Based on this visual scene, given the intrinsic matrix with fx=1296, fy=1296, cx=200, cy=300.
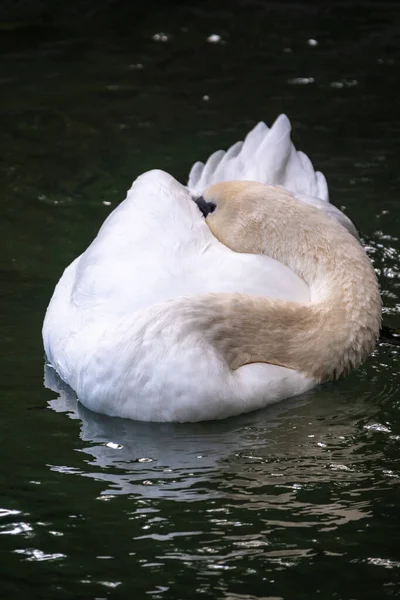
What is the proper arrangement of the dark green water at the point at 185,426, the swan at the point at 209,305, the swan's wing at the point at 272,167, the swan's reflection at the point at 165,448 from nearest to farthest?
the dark green water at the point at 185,426 < the swan's reflection at the point at 165,448 < the swan at the point at 209,305 < the swan's wing at the point at 272,167

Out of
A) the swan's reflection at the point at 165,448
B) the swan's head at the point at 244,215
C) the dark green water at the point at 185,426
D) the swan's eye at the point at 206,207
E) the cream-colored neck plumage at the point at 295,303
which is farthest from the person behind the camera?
the swan's eye at the point at 206,207

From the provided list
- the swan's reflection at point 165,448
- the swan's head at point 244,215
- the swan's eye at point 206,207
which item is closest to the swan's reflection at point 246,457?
the swan's reflection at point 165,448

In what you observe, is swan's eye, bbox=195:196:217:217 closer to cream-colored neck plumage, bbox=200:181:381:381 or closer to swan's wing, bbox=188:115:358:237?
cream-colored neck plumage, bbox=200:181:381:381

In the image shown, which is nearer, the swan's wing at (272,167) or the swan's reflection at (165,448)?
the swan's reflection at (165,448)

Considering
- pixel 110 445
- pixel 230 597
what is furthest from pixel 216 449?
pixel 230 597

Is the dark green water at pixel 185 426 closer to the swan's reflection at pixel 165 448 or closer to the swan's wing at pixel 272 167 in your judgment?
the swan's reflection at pixel 165 448

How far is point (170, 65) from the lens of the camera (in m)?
11.5

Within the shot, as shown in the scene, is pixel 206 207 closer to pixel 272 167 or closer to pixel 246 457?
pixel 272 167

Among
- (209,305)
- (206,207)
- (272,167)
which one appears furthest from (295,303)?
(272,167)

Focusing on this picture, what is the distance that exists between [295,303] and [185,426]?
800 mm

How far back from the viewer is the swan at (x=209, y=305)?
5.75 m

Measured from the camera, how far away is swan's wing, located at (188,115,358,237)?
25.3 feet

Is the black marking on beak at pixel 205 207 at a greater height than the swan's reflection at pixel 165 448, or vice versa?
the black marking on beak at pixel 205 207

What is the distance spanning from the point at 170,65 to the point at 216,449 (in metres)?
6.48
